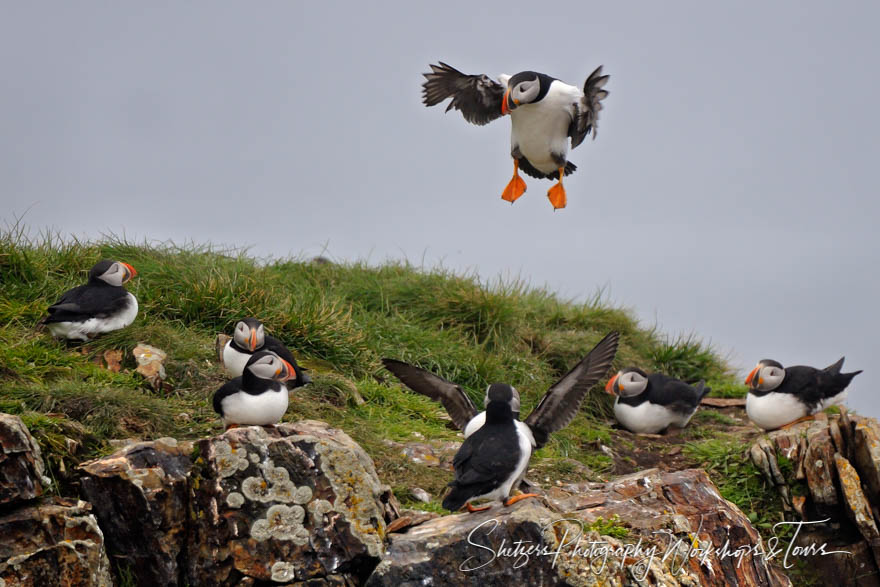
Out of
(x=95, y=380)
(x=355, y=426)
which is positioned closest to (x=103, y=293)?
(x=95, y=380)

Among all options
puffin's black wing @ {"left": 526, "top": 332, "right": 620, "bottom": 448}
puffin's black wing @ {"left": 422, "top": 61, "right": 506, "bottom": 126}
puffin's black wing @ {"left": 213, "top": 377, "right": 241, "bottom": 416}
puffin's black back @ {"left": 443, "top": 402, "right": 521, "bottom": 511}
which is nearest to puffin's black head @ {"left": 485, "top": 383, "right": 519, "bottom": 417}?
puffin's black back @ {"left": 443, "top": 402, "right": 521, "bottom": 511}

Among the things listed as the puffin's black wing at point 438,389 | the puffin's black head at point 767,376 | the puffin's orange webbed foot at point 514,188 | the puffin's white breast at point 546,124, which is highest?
the puffin's white breast at point 546,124

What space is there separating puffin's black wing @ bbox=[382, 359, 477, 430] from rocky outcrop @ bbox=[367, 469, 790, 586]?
4.01 feet

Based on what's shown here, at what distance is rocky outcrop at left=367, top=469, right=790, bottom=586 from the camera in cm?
503

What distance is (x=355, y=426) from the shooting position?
777 cm

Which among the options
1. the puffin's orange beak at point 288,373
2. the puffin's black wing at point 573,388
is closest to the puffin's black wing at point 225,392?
the puffin's orange beak at point 288,373

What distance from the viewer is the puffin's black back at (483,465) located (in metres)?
5.18

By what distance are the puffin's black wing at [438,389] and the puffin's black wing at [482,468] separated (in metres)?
1.33

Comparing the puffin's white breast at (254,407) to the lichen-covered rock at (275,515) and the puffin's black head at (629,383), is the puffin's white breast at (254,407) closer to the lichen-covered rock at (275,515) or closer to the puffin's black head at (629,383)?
the lichen-covered rock at (275,515)

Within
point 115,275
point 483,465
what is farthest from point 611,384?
point 115,275

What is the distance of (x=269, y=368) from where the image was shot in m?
6.40

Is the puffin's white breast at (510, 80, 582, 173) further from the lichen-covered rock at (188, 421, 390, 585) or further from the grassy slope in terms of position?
the lichen-covered rock at (188, 421, 390, 585)

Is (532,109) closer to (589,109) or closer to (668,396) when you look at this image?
(589,109)

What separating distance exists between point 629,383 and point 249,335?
4022 millimetres
